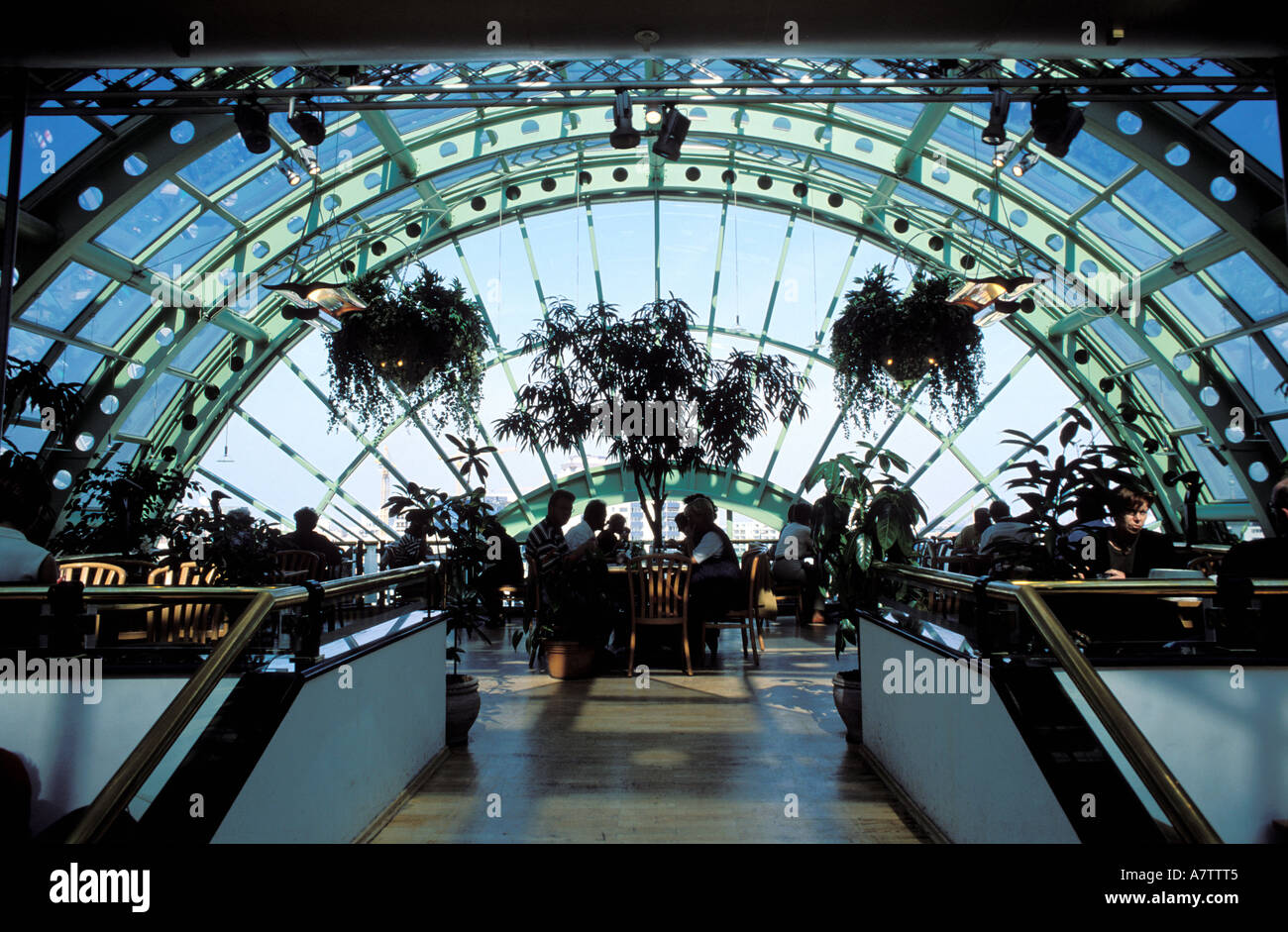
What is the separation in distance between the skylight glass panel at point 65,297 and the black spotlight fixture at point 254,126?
3429mm

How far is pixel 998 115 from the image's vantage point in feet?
15.2

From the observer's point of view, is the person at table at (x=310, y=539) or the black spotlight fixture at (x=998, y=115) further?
the person at table at (x=310, y=539)

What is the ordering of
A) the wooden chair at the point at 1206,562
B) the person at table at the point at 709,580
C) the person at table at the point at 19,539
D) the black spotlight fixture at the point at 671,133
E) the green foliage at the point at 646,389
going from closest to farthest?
the person at table at the point at 19,539 → the wooden chair at the point at 1206,562 → the black spotlight fixture at the point at 671,133 → the person at table at the point at 709,580 → the green foliage at the point at 646,389

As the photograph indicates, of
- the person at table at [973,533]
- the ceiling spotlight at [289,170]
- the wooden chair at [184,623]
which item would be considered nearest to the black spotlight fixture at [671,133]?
the wooden chair at [184,623]

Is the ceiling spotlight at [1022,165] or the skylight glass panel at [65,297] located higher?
the ceiling spotlight at [1022,165]

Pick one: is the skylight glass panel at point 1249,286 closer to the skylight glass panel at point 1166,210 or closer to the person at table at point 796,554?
the skylight glass panel at point 1166,210

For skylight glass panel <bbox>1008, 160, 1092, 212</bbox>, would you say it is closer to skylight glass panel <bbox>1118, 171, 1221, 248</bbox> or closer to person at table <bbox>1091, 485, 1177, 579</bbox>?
skylight glass panel <bbox>1118, 171, 1221, 248</bbox>

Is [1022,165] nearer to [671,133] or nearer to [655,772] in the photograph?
[671,133]

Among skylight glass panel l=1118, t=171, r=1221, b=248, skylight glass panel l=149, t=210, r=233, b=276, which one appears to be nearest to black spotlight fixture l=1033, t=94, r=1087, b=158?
skylight glass panel l=1118, t=171, r=1221, b=248

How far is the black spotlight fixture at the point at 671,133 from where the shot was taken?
5.24m

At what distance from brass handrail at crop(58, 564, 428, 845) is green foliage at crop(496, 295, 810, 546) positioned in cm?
441

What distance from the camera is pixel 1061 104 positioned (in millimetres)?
4754

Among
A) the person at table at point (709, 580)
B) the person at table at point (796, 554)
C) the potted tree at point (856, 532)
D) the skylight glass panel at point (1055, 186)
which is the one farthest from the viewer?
the skylight glass panel at point (1055, 186)

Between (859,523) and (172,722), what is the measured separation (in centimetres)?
310
